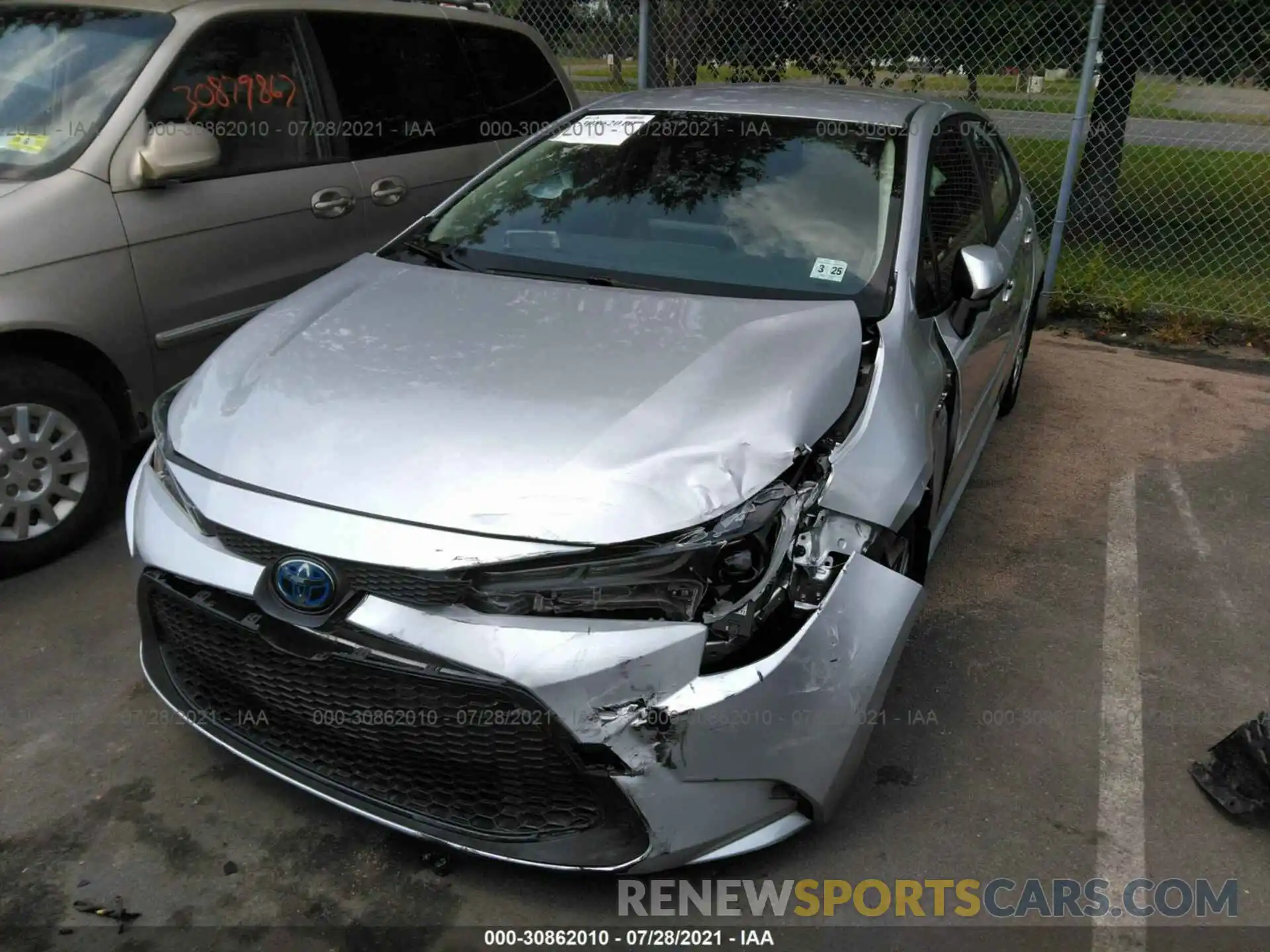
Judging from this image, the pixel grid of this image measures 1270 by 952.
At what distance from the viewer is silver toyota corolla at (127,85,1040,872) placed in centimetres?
214

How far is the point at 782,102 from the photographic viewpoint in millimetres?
3775

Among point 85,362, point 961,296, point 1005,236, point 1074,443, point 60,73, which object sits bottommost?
point 1074,443

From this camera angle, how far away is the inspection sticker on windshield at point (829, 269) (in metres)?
3.17

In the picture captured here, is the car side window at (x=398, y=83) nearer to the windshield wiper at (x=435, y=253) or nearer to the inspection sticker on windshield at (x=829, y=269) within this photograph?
the windshield wiper at (x=435, y=253)

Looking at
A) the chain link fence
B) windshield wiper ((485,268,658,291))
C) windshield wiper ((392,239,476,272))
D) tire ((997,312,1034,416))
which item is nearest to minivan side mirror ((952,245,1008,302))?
windshield wiper ((485,268,658,291))

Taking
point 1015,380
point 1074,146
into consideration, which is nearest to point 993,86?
point 1074,146

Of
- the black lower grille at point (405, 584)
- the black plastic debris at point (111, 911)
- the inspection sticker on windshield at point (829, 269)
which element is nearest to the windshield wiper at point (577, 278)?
the inspection sticker on windshield at point (829, 269)

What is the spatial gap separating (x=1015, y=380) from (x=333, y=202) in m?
3.41

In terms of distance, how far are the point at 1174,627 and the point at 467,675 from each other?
2.65 m

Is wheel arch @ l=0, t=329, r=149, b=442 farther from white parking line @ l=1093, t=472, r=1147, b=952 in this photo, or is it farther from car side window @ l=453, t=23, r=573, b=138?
white parking line @ l=1093, t=472, r=1147, b=952

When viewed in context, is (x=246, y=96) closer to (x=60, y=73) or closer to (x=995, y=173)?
(x=60, y=73)

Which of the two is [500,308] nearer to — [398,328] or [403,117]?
[398,328]

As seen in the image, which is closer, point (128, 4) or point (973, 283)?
point (973, 283)

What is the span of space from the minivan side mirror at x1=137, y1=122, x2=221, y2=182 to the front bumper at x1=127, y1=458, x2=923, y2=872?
1.78 meters
